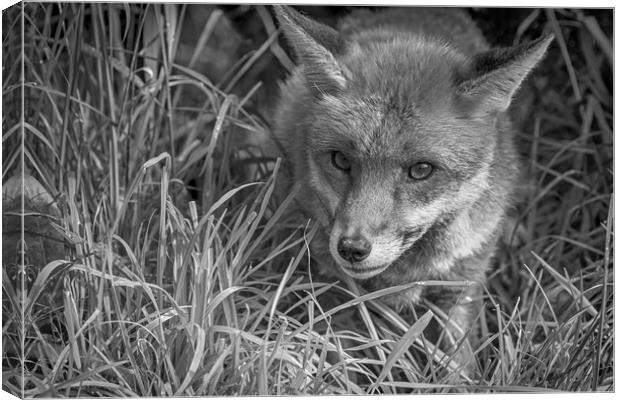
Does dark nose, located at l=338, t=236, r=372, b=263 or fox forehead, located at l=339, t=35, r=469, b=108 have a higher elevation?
fox forehead, located at l=339, t=35, r=469, b=108

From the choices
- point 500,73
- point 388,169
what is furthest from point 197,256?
point 500,73

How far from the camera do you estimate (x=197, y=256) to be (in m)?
3.26

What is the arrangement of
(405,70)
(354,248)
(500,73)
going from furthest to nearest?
(405,70), (500,73), (354,248)

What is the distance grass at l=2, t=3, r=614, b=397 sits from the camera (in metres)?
3.07

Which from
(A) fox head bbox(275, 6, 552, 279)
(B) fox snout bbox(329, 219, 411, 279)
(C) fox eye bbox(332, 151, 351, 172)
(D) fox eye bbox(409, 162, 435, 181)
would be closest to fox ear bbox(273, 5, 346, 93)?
(A) fox head bbox(275, 6, 552, 279)

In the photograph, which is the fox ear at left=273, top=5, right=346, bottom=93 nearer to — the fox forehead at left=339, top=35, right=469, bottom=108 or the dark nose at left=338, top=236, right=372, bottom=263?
the fox forehead at left=339, top=35, right=469, bottom=108

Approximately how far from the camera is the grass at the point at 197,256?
3074mm

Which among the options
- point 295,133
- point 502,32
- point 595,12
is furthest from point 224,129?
point 595,12

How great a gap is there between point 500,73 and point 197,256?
51.2 inches

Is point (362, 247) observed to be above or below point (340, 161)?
below

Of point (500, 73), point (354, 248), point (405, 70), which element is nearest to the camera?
point (354, 248)

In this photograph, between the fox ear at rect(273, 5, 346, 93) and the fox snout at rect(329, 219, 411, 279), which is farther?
the fox ear at rect(273, 5, 346, 93)

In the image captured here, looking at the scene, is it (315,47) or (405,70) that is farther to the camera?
(405,70)

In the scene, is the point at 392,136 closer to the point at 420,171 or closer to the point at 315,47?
the point at 420,171
